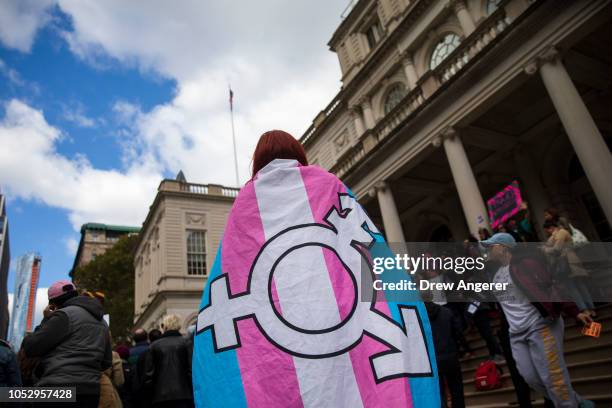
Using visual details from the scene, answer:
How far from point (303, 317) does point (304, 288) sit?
0.14m

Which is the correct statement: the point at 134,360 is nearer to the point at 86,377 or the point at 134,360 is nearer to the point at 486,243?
the point at 86,377

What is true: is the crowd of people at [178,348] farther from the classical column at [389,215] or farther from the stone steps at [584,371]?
the classical column at [389,215]

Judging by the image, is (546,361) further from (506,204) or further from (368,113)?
(368,113)

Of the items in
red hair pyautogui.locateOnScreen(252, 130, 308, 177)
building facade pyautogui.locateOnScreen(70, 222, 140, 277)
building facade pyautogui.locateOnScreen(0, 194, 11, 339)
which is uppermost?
building facade pyautogui.locateOnScreen(70, 222, 140, 277)

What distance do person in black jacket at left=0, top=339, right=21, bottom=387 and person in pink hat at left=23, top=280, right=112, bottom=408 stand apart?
856 mm

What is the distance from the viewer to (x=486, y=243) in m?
4.75

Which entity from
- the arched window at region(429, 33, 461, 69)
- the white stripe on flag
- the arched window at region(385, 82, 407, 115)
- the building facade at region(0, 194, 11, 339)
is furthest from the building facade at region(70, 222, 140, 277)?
the white stripe on flag

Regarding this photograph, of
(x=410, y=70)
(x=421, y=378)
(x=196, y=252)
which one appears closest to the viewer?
(x=421, y=378)

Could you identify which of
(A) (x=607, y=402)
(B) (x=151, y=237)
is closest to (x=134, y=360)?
(A) (x=607, y=402)

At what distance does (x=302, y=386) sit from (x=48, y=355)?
2.76 m

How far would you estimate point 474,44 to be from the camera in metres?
11.4

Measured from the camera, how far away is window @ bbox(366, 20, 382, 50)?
18.9m
